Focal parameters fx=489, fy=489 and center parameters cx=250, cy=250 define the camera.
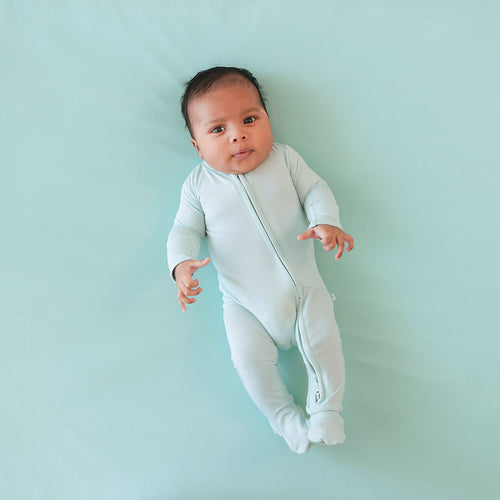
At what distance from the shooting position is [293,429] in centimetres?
133

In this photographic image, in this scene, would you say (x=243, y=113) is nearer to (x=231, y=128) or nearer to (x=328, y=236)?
(x=231, y=128)

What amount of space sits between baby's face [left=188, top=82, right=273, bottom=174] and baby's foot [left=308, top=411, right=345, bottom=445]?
2.32 feet

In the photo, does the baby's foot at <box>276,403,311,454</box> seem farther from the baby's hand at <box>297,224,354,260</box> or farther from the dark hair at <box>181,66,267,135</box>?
the dark hair at <box>181,66,267,135</box>

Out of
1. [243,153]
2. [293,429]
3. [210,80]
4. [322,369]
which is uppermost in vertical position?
[210,80]

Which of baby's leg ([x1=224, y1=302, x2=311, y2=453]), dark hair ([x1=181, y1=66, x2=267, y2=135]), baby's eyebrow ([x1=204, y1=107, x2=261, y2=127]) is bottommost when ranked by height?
baby's leg ([x1=224, y1=302, x2=311, y2=453])

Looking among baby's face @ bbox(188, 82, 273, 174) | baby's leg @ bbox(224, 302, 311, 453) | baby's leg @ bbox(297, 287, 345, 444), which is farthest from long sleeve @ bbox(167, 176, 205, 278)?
baby's leg @ bbox(297, 287, 345, 444)

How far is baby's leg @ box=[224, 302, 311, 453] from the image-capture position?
1329 mm

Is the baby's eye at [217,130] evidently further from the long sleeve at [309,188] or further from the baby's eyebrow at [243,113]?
the long sleeve at [309,188]

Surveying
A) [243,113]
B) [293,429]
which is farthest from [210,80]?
[293,429]

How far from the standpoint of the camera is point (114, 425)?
4.68 ft

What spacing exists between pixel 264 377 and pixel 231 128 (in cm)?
68

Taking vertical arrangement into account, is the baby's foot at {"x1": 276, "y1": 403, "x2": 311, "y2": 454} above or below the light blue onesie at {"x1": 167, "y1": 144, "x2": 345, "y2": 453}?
below

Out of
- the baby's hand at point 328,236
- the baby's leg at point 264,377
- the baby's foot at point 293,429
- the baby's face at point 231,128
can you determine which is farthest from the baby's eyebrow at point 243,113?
the baby's foot at point 293,429

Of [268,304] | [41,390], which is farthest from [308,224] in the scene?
[41,390]
